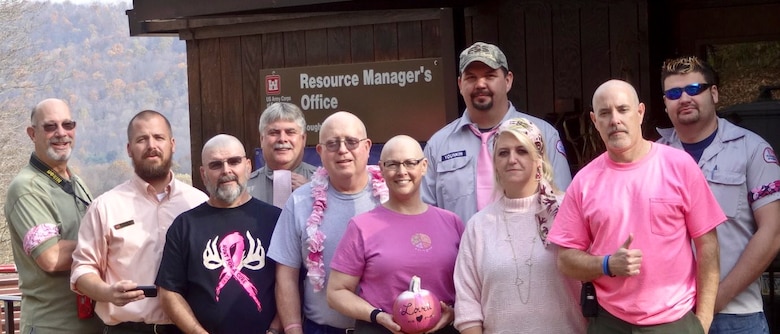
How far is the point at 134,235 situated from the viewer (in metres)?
4.98

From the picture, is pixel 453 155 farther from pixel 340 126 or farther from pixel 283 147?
pixel 283 147

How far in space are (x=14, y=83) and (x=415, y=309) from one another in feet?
78.1

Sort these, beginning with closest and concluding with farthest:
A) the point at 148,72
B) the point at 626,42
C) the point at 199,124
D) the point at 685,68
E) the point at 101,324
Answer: the point at 685,68, the point at 101,324, the point at 626,42, the point at 199,124, the point at 148,72

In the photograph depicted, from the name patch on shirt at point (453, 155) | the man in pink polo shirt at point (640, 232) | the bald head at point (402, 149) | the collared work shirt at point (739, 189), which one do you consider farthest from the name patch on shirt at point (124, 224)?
the collared work shirt at point (739, 189)

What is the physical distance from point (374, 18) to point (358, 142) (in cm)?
319

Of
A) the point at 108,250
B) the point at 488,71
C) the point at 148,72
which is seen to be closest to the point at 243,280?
the point at 108,250

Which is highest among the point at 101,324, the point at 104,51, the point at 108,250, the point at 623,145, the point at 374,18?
the point at 104,51

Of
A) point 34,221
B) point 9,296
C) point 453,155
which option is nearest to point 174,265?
point 34,221

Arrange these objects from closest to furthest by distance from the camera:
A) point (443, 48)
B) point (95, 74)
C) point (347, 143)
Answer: point (347, 143) → point (443, 48) → point (95, 74)

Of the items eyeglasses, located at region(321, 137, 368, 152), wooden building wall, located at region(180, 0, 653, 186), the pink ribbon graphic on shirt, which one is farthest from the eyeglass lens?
wooden building wall, located at region(180, 0, 653, 186)

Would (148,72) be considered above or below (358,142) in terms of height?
above

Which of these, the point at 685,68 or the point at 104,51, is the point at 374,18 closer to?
the point at 685,68

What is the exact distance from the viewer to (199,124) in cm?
871

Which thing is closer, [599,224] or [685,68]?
[599,224]
